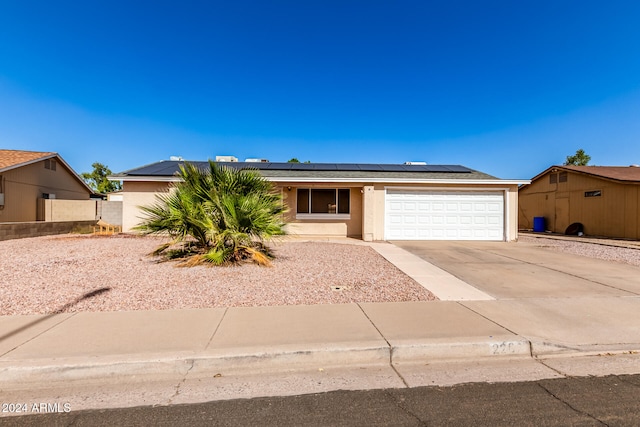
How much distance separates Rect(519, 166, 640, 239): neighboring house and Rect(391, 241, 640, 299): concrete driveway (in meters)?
8.67

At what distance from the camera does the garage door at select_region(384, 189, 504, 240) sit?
48.5 feet

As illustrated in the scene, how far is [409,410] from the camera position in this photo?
9.13 feet

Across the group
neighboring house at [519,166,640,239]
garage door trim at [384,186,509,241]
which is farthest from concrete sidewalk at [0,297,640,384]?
neighboring house at [519,166,640,239]

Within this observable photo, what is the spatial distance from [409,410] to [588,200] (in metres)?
21.9

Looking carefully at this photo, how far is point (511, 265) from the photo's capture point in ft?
29.2

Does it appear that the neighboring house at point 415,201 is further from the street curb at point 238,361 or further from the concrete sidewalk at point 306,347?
the street curb at point 238,361

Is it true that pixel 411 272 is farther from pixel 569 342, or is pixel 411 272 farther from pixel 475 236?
pixel 475 236

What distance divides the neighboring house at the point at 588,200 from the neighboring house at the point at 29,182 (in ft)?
108

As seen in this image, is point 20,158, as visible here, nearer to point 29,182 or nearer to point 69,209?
point 29,182

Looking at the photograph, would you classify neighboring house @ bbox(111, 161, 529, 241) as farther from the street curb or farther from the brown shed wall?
the street curb

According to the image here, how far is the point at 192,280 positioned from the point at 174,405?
411 centimetres

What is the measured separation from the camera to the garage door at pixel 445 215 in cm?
1479

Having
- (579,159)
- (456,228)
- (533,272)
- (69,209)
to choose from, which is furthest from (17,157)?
(579,159)

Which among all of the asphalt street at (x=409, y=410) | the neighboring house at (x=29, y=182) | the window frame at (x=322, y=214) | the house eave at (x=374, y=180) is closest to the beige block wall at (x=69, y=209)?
the neighboring house at (x=29, y=182)
